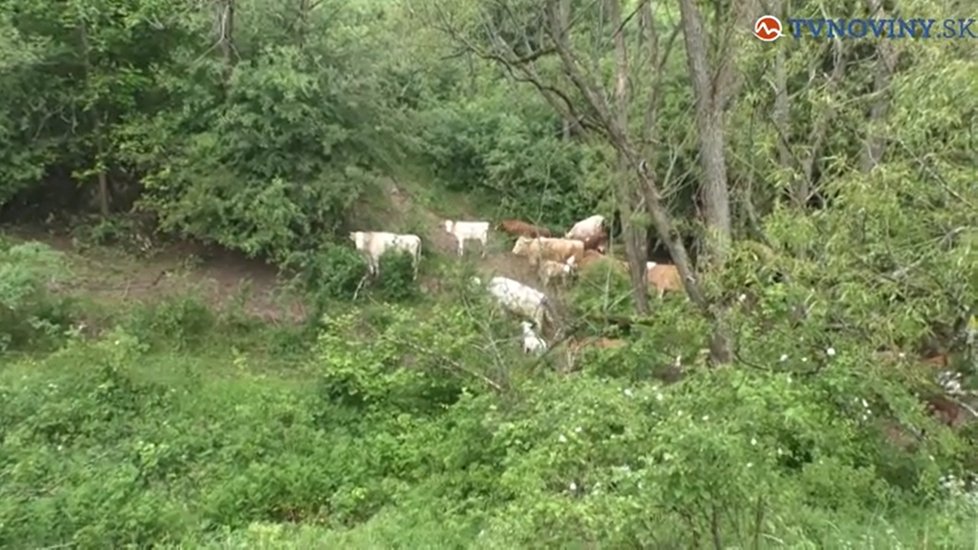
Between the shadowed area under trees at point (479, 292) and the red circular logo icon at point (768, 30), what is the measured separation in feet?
0.44

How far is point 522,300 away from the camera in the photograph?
10.7 meters

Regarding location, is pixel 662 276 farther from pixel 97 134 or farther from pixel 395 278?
pixel 97 134

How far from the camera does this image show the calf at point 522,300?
10.2 metres

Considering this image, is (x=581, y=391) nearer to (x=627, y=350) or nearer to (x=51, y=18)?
(x=627, y=350)

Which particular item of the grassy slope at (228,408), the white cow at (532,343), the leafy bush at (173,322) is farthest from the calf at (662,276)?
the leafy bush at (173,322)

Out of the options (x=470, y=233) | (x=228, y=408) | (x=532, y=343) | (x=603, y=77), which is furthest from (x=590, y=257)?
(x=228, y=408)

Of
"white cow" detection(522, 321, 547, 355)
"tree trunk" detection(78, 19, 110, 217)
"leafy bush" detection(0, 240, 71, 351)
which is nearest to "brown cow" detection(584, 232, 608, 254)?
"white cow" detection(522, 321, 547, 355)

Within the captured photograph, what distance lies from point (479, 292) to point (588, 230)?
514 centimetres

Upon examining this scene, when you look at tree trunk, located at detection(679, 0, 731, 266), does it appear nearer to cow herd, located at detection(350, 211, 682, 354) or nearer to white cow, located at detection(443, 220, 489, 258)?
cow herd, located at detection(350, 211, 682, 354)

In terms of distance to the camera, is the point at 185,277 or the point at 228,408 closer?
the point at 228,408

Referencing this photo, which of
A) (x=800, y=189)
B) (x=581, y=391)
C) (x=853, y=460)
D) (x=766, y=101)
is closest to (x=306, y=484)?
(x=581, y=391)

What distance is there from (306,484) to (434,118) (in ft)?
Result: 35.2

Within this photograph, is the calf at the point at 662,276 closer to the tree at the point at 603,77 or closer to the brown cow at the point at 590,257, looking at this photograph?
the brown cow at the point at 590,257

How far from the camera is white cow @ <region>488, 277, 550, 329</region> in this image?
10.2 meters
